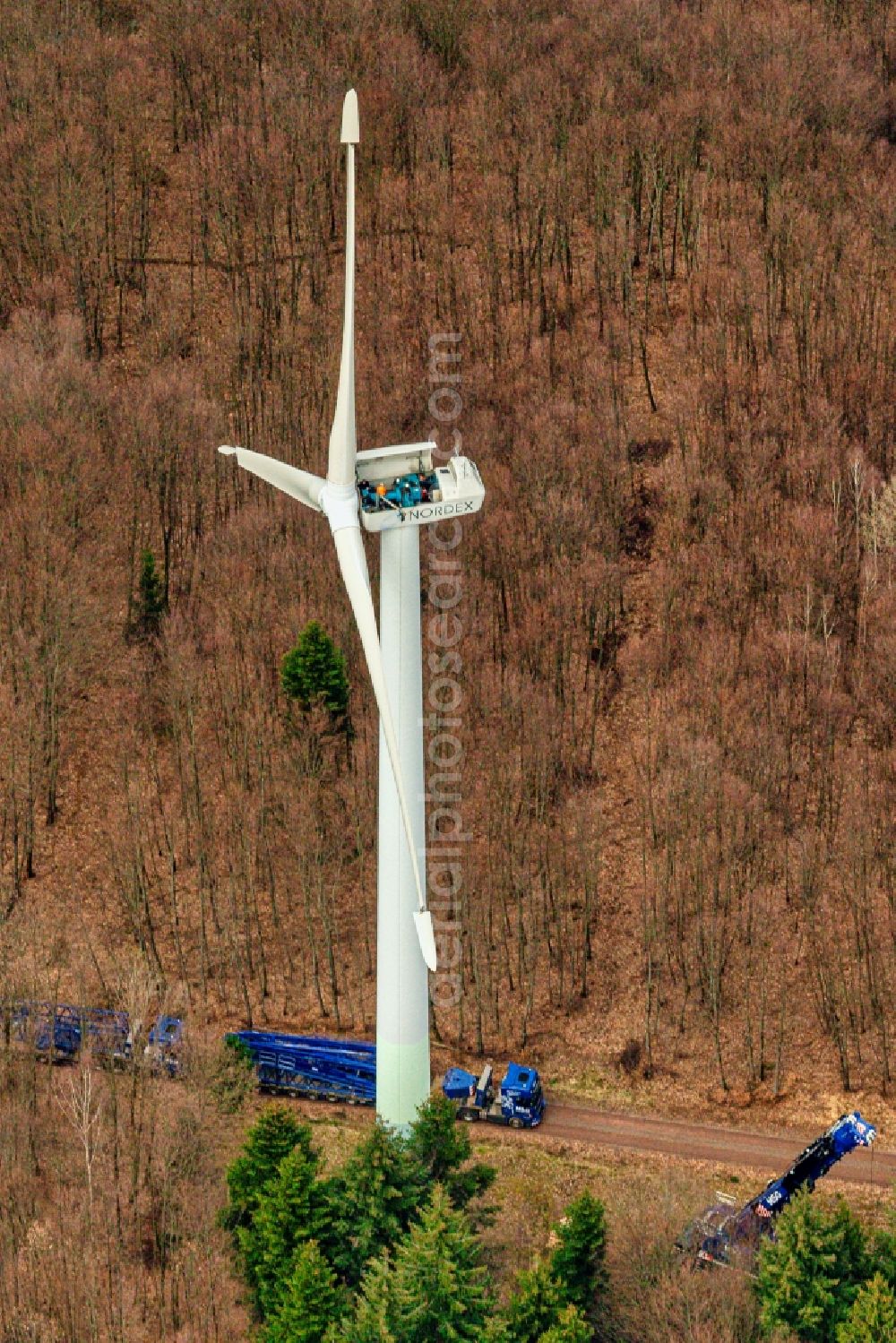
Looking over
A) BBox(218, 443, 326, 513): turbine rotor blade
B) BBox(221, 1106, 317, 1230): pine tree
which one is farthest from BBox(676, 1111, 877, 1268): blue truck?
BBox(218, 443, 326, 513): turbine rotor blade

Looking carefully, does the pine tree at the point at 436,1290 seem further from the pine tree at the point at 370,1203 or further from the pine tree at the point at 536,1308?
the pine tree at the point at 370,1203

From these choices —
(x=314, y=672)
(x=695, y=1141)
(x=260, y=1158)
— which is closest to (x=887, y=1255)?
(x=695, y=1141)

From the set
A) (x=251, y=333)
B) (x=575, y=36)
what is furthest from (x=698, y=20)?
(x=251, y=333)

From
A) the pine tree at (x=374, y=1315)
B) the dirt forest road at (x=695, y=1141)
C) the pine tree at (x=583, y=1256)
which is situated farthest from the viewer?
the dirt forest road at (x=695, y=1141)

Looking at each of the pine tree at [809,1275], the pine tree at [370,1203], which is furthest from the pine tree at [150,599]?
the pine tree at [809,1275]

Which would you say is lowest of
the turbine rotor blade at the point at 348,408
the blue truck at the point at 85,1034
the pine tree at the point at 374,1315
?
the pine tree at the point at 374,1315

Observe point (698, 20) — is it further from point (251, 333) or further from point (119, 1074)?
point (119, 1074)
